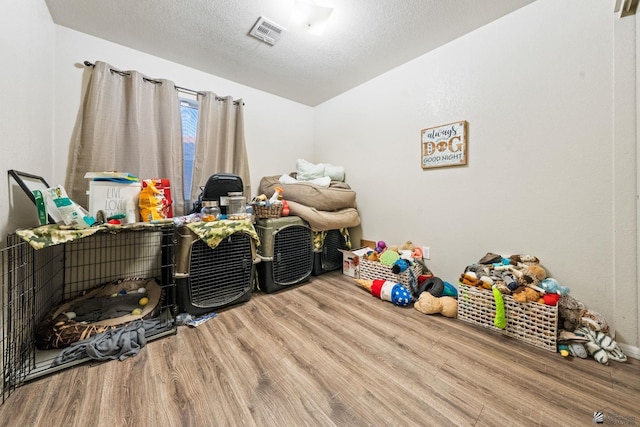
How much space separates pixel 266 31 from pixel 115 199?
5.67ft

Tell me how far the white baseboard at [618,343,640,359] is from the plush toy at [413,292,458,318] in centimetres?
82

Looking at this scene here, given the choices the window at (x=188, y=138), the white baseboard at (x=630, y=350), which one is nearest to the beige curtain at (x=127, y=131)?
the window at (x=188, y=138)

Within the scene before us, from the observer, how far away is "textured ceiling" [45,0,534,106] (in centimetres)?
160

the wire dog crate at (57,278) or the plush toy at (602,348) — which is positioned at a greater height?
the wire dog crate at (57,278)

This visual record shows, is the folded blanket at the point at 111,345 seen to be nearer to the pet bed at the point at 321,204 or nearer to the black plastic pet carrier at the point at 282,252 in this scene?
the black plastic pet carrier at the point at 282,252

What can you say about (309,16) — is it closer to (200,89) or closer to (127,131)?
(200,89)

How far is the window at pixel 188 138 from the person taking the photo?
2.32 meters

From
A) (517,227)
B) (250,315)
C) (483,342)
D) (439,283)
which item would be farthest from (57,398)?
(517,227)

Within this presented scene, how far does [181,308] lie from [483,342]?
6.72 feet

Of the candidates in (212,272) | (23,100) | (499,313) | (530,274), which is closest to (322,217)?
(212,272)

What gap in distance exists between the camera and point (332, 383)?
1077mm

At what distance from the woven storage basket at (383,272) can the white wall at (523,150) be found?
0.28 m

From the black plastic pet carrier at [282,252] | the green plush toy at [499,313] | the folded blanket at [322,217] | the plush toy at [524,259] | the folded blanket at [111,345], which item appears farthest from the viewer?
the folded blanket at [322,217]

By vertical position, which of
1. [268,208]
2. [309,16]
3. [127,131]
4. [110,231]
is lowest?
[110,231]
